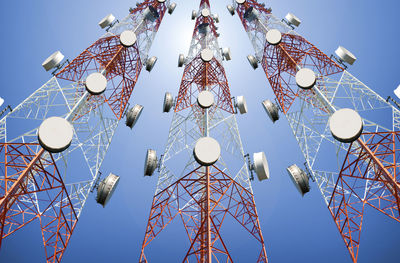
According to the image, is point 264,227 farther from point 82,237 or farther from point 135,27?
point 135,27

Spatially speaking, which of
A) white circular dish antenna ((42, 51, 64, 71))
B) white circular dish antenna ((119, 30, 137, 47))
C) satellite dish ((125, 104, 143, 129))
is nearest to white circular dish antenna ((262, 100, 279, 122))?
satellite dish ((125, 104, 143, 129))

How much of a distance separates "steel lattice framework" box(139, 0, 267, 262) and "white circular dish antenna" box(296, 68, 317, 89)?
459 cm

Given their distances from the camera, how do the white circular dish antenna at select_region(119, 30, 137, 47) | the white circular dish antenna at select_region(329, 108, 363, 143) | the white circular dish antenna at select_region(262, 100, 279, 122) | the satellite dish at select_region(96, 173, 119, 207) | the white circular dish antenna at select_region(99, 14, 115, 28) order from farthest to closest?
1. the white circular dish antenna at select_region(99, 14, 115, 28)
2. the white circular dish antenna at select_region(262, 100, 279, 122)
3. the white circular dish antenna at select_region(119, 30, 137, 47)
4. the satellite dish at select_region(96, 173, 119, 207)
5. the white circular dish antenna at select_region(329, 108, 363, 143)

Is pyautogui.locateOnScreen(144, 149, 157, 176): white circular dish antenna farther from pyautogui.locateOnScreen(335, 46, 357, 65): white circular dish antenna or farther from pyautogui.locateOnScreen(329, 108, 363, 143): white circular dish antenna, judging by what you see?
pyautogui.locateOnScreen(335, 46, 357, 65): white circular dish antenna

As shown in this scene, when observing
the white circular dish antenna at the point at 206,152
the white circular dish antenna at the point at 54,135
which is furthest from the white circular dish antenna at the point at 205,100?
the white circular dish antenna at the point at 54,135

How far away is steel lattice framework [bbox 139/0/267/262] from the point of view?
11438 millimetres

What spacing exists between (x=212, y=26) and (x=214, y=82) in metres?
9.62

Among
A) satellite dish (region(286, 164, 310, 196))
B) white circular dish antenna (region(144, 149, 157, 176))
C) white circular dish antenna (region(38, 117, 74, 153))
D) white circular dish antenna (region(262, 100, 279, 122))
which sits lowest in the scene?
satellite dish (region(286, 164, 310, 196))

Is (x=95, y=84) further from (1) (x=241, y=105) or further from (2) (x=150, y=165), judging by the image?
(1) (x=241, y=105)

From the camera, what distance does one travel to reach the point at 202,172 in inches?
547

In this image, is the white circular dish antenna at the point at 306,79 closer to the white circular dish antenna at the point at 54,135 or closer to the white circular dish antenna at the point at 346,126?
the white circular dish antenna at the point at 346,126

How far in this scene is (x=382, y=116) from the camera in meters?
28.7

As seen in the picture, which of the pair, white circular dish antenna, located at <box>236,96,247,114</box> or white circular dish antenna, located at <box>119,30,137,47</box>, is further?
white circular dish antenna, located at <box>236,96,247,114</box>

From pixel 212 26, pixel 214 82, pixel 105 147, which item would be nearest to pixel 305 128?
pixel 214 82
